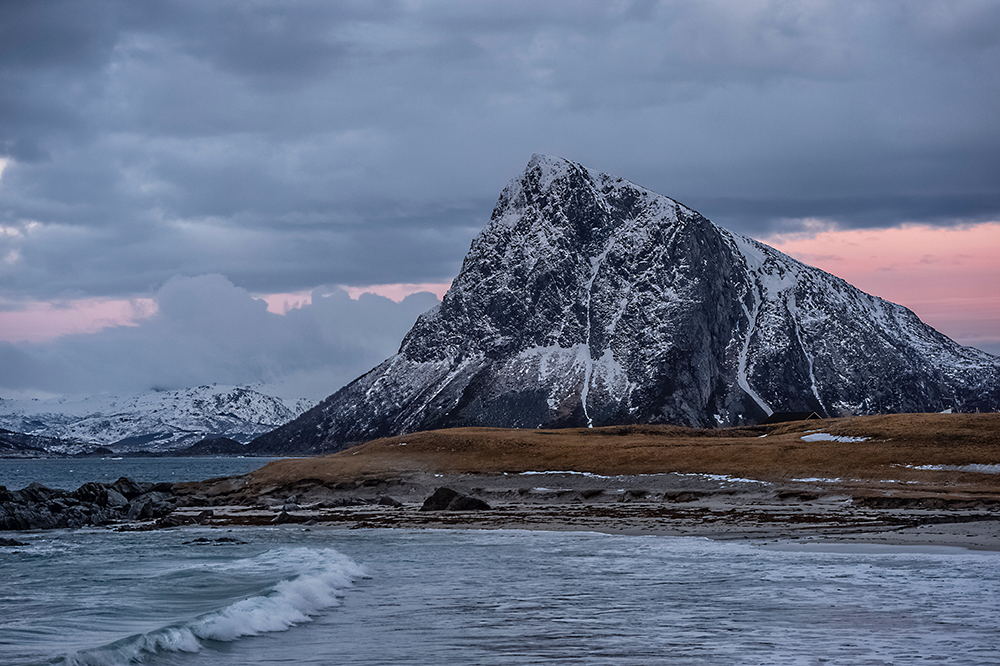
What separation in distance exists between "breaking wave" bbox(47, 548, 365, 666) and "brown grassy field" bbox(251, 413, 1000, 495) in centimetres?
3668

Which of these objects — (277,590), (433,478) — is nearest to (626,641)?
(277,590)

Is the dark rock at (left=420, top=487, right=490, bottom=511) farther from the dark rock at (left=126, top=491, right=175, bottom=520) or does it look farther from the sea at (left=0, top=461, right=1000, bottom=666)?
the sea at (left=0, top=461, right=1000, bottom=666)

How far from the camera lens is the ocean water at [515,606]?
1582 cm

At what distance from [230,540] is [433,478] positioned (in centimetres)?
3283

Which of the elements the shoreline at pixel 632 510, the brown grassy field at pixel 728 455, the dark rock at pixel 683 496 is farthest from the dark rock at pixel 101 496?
the dark rock at pixel 683 496

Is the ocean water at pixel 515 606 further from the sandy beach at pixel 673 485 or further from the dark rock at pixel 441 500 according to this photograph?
the dark rock at pixel 441 500

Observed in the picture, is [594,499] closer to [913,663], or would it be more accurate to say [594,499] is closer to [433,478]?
[433,478]

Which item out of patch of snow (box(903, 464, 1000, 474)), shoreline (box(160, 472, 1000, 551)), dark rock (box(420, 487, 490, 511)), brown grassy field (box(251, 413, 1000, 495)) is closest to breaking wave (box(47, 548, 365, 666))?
shoreline (box(160, 472, 1000, 551))

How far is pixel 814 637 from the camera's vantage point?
16250 mm

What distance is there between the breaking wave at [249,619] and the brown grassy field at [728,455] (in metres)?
36.7

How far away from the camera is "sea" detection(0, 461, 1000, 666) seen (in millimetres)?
15836

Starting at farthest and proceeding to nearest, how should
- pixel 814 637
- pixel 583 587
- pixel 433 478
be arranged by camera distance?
pixel 433 478 → pixel 583 587 → pixel 814 637

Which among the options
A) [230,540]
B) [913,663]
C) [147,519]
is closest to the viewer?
[913,663]

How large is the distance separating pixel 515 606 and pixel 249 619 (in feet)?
20.2
